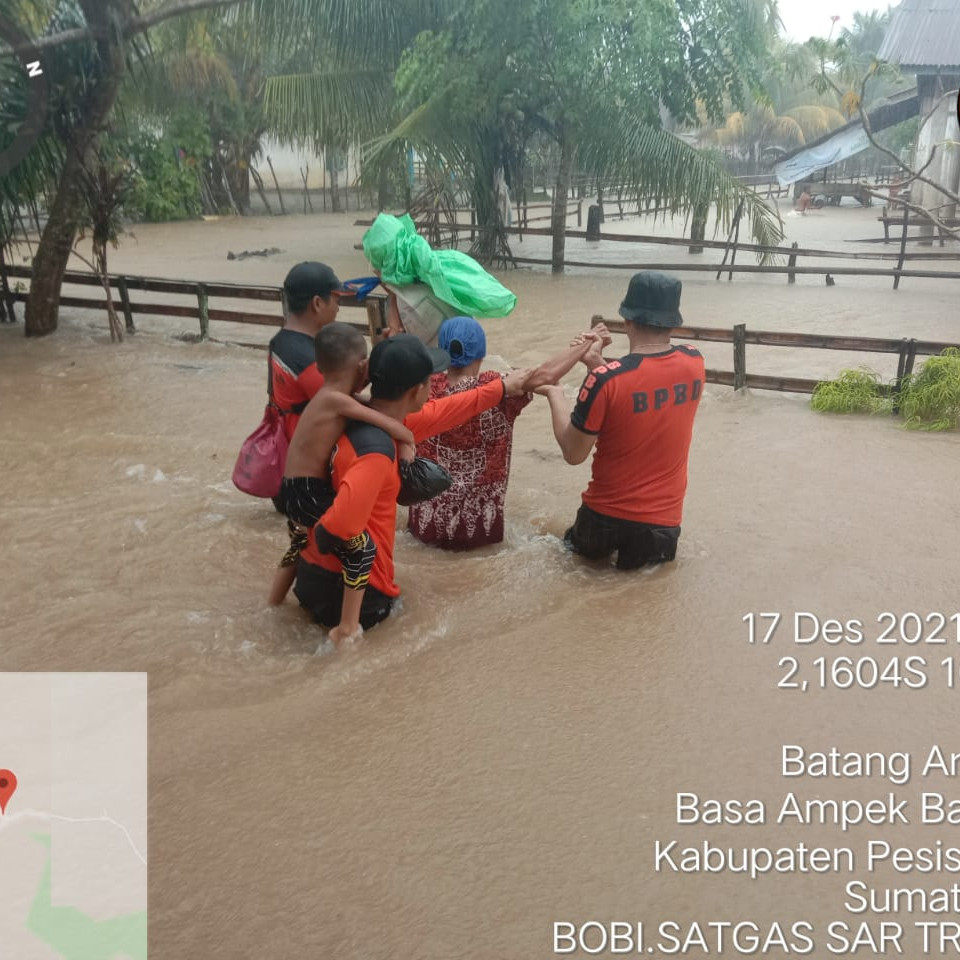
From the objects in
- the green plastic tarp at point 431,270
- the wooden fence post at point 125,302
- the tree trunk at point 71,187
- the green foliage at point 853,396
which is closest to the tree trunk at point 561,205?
the wooden fence post at point 125,302

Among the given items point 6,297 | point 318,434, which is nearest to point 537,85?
point 6,297

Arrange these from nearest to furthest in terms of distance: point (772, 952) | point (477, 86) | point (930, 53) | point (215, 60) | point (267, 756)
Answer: point (772, 952) → point (267, 756) → point (477, 86) → point (930, 53) → point (215, 60)

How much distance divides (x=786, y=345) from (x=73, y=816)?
5.55 m

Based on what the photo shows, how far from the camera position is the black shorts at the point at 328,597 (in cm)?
326

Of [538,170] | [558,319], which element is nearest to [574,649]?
[558,319]

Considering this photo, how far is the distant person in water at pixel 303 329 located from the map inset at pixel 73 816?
1.06m

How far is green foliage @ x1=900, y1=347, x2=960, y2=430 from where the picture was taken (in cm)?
587

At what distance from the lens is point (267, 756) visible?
9.04 ft

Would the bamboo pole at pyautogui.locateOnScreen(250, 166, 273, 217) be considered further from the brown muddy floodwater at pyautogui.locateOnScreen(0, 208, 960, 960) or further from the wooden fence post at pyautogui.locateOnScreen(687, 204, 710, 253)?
the brown muddy floodwater at pyautogui.locateOnScreen(0, 208, 960, 960)

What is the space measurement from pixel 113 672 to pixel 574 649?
5.43ft

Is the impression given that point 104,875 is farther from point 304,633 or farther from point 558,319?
point 558,319

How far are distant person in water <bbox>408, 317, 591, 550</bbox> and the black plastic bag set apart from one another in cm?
51

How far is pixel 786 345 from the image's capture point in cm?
654

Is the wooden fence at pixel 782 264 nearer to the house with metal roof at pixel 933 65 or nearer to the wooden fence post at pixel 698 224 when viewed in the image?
the wooden fence post at pixel 698 224
